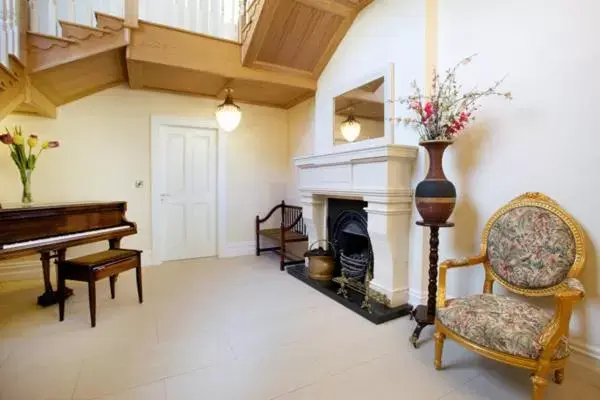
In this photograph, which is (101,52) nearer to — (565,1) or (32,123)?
(32,123)

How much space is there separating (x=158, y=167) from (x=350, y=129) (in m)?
2.61

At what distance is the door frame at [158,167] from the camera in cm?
404

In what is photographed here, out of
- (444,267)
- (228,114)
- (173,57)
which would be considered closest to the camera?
(444,267)

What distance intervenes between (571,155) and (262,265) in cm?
334

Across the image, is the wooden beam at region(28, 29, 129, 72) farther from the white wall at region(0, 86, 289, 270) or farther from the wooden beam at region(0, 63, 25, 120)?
the white wall at region(0, 86, 289, 270)

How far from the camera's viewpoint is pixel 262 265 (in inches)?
161

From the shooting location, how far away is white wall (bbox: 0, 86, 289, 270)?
3547 millimetres

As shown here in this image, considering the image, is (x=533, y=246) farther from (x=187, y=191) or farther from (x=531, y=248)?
(x=187, y=191)

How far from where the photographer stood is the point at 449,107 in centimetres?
213

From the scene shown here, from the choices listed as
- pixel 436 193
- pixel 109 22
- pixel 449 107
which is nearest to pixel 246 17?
pixel 109 22

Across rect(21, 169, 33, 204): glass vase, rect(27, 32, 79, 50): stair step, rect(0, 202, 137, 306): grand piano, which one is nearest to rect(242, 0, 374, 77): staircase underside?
rect(27, 32, 79, 50): stair step

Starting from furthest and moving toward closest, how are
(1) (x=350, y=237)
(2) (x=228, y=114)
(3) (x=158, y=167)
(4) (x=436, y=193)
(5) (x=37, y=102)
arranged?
(3) (x=158, y=167) → (1) (x=350, y=237) → (2) (x=228, y=114) → (5) (x=37, y=102) → (4) (x=436, y=193)

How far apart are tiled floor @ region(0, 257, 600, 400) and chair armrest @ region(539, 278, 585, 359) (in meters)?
0.42

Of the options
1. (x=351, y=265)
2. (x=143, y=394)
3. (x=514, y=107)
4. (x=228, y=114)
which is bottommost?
(x=143, y=394)
